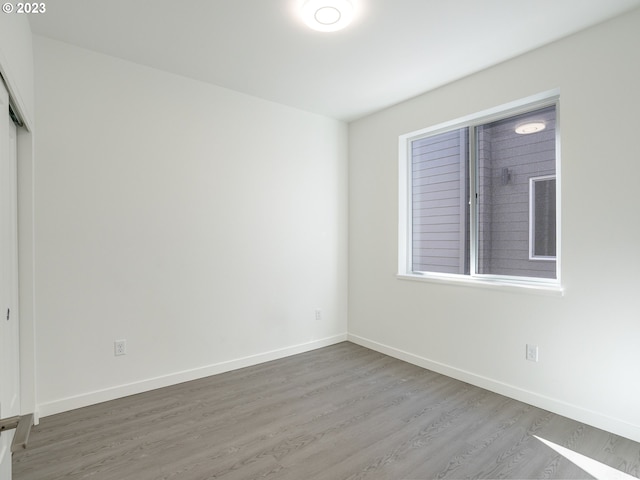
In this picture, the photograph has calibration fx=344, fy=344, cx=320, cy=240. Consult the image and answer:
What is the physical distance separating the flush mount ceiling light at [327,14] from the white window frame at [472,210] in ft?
4.98

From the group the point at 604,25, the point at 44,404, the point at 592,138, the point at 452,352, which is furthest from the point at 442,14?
the point at 44,404

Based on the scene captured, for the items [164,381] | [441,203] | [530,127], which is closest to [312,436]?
[164,381]

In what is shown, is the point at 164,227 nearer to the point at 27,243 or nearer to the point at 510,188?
the point at 27,243

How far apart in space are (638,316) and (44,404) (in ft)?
13.6

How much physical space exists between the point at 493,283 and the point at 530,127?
136 centimetres

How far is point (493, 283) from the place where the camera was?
3.00m

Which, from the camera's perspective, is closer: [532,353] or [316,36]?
[316,36]

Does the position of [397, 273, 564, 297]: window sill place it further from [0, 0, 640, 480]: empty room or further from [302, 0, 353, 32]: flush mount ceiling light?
[302, 0, 353, 32]: flush mount ceiling light

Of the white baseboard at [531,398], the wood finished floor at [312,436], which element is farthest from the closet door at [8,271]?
the white baseboard at [531,398]

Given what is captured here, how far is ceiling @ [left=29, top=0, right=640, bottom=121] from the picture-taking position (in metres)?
2.22

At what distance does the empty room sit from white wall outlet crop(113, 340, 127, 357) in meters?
0.02

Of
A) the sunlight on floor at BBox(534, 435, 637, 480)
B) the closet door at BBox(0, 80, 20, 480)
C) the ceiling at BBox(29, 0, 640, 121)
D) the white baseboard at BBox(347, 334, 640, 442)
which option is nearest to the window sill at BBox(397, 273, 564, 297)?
the white baseboard at BBox(347, 334, 640, 442)

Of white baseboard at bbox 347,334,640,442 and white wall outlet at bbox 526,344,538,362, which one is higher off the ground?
white wall outlet at bbox 526,344,538,362

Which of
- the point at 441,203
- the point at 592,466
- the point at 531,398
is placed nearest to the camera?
the point at 592,466
